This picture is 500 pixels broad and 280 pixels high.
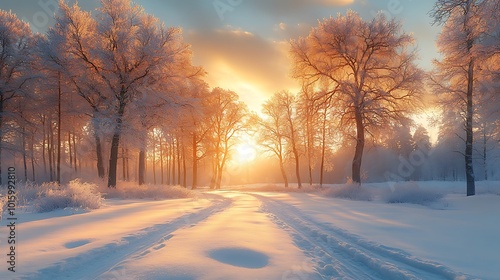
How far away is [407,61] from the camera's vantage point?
16.5m

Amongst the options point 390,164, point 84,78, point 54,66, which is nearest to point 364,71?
point 84,78

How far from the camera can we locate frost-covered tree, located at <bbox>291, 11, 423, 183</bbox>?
54.2 ft

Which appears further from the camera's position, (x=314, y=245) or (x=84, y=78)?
(x=84, y=78)

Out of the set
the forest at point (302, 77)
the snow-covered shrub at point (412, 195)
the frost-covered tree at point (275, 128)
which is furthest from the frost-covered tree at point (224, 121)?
the snow-covered shrub at point (412, 195)

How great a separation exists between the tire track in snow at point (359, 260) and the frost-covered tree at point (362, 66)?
12.1 m

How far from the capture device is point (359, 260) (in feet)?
14.8

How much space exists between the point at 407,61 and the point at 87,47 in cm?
1830

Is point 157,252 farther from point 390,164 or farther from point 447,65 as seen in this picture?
point 390,164

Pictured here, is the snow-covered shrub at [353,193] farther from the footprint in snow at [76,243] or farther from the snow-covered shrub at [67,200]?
the footprint in snow at [76,243]

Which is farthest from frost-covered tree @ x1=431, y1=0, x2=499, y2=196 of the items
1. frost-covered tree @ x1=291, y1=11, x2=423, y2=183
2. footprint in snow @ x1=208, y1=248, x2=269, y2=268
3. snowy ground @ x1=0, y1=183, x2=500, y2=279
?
footprint in snow @ x1=208, y1=248, x2=269, y2=268

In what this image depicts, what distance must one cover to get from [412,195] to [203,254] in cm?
1148

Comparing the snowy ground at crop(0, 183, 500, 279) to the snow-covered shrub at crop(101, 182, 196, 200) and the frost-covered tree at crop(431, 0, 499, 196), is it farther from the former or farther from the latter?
the frost-covered tree at crop(431, 0, 499, 196)

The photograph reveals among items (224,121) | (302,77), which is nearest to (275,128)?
(224,121)

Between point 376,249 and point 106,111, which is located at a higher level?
point 106,111
